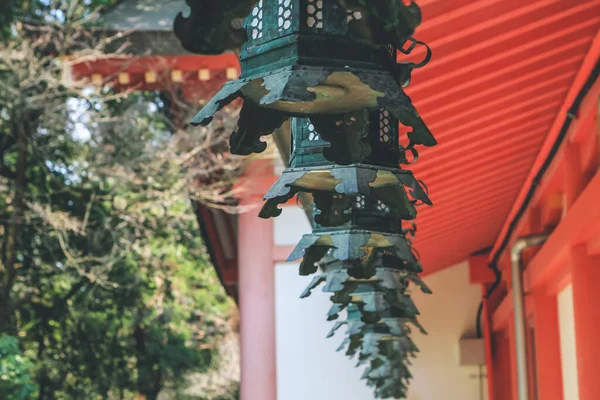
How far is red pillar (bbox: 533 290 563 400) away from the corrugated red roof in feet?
3.04

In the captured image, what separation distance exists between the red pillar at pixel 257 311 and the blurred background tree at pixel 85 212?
3.69 feet

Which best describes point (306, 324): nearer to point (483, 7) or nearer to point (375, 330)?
point (375, 330)

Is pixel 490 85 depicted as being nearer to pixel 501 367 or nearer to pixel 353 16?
pixel 353 16

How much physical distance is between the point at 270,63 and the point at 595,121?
373 cm

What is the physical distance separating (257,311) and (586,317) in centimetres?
392

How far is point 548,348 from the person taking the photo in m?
7.73

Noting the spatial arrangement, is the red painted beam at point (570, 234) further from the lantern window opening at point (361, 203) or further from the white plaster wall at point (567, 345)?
the lantern window opening at point (361, 203)

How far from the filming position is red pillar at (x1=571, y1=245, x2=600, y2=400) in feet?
17.9

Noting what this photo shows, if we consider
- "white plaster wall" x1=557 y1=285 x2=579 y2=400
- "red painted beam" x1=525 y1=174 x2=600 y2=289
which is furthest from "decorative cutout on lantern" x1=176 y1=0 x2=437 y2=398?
"white plaster wall" x1=557 y1=285 x2=579 y2=400

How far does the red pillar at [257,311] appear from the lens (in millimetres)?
8805

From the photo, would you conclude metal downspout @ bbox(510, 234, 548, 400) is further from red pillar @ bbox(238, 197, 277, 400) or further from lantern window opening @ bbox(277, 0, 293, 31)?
lantern window opening @ bbox(277, 0, 293, 31)

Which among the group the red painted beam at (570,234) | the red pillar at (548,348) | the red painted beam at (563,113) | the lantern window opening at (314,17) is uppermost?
the red painted beam at (563,113)

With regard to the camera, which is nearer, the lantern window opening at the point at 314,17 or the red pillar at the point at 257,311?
the lantern window opening at the point at 314,17

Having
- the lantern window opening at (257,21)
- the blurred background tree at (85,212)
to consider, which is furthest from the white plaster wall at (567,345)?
the lantern window opening at (257,21)
